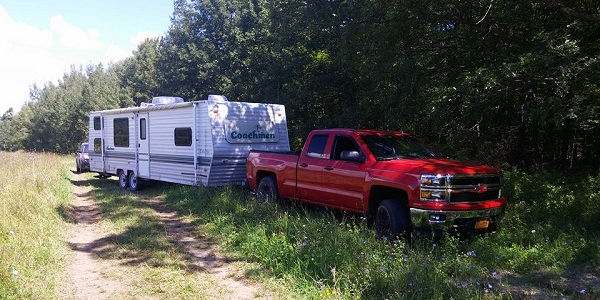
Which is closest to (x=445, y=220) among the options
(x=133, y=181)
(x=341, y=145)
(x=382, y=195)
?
(x=382, y=195)

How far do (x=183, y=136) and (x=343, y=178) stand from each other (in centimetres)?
578

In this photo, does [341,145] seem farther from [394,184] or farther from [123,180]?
[123,180]

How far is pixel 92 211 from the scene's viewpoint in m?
10.5

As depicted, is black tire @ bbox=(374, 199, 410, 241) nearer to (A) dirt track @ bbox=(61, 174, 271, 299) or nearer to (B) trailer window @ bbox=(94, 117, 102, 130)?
(A) dirt track @ bbox=(61, 174, 271, 299)

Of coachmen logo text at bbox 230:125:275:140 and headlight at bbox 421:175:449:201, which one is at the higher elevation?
coachmen logo text at bbox 230:125:275:140

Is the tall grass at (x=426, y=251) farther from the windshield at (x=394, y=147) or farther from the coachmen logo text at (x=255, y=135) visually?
the coachmen logo text at (x=255, y=135)

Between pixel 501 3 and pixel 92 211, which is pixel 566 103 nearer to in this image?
pixel 501 3

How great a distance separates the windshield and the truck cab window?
0.28 meters

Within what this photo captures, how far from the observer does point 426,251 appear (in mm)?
6105

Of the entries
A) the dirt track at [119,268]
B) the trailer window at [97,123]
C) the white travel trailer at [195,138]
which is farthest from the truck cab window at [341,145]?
the trailer window at [97,123]

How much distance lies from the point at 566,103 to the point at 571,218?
71.9 inches

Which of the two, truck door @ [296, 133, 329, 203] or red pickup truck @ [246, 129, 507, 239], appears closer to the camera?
red pickup truck @ [246, 129, 507, 239]

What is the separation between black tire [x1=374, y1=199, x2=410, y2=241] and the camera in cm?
657

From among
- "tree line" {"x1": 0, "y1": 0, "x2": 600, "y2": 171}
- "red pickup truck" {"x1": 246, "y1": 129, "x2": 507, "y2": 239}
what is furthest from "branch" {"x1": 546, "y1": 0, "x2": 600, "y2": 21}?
"red pickup truck" {"x1": 246, "y1": 129, "x2": 507, "y2": 239}
